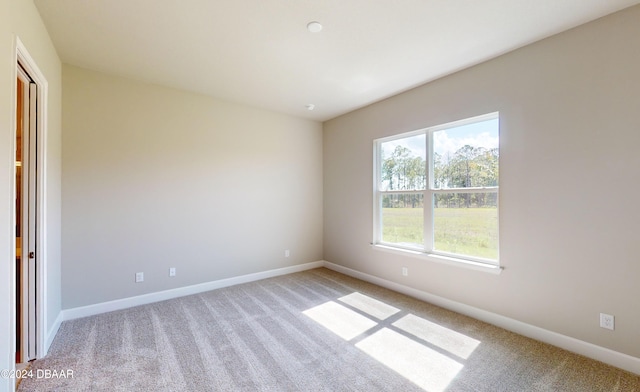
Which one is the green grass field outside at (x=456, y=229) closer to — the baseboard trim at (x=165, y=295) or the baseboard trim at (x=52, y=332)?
the baseboard trim at (x=165, y=295)

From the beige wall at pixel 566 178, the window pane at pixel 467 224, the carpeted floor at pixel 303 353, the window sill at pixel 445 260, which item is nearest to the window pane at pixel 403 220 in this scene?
the window sill at pixel 445 260

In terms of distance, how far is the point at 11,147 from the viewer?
65.9 inches

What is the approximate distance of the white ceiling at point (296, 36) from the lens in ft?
7.06

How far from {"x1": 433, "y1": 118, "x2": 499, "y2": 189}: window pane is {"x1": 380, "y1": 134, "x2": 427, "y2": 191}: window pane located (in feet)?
0.62

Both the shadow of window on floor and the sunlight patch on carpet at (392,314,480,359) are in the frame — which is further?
the sunlight patch on carpet at (392,314,480,359)

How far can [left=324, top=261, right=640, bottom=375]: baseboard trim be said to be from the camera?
7.23 feet

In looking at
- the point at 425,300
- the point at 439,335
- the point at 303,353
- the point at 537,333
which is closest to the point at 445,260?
the point at 425,300

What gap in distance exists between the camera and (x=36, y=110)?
91.0 inches

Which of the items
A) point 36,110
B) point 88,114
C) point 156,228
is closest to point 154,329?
point 156,228

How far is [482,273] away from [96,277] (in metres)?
4.37

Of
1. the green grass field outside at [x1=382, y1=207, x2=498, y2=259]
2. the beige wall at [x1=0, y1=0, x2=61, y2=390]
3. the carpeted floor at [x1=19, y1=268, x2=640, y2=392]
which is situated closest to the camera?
the beige wall at [x1=0, y1=0, x2=61, y2=390]

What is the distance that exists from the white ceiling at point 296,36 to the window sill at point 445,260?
2222mm

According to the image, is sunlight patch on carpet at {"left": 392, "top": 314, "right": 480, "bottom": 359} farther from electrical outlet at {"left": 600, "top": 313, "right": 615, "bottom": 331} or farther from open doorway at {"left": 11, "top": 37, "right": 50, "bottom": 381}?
open doorway at {"left": 11, "top": 37, "right": 50, "bottom": 381}

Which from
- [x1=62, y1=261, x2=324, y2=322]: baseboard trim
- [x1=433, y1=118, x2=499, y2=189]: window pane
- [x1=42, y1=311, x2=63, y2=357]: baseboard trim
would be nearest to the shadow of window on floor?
[x1=62, y1=261, x2=324, y2=322]: baseboard trim
